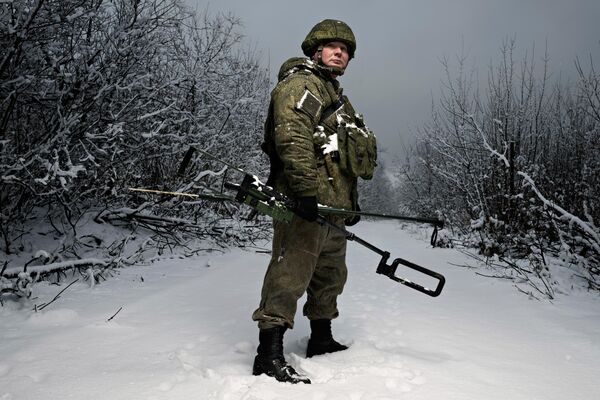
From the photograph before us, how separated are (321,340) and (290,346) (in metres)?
0.25

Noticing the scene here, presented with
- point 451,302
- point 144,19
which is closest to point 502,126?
point 451,302

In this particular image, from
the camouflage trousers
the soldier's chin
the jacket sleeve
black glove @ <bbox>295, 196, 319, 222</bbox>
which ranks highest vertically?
the soldier's chin

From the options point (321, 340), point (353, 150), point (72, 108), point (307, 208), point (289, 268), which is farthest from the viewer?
point (72, 108)

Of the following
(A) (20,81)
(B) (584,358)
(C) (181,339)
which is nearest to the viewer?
(B) (584,358)

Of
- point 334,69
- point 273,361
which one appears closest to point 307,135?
point 334,69

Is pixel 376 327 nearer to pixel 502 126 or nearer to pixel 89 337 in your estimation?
pixel 89 337

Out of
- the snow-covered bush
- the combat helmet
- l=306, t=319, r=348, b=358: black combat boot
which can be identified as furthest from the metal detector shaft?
the snow-covered bush

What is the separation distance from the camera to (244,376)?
86.1 inches

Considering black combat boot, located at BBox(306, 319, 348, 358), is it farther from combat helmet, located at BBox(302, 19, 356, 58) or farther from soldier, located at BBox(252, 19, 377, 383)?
combat helmet, located at BBox(302, 19, 356, 58)

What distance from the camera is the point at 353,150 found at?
2.48 m

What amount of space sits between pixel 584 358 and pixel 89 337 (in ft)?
10.2

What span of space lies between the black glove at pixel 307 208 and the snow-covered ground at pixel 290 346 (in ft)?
2.77

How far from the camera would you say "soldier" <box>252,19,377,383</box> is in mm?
2219

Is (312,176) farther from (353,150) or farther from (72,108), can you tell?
(72,108)
